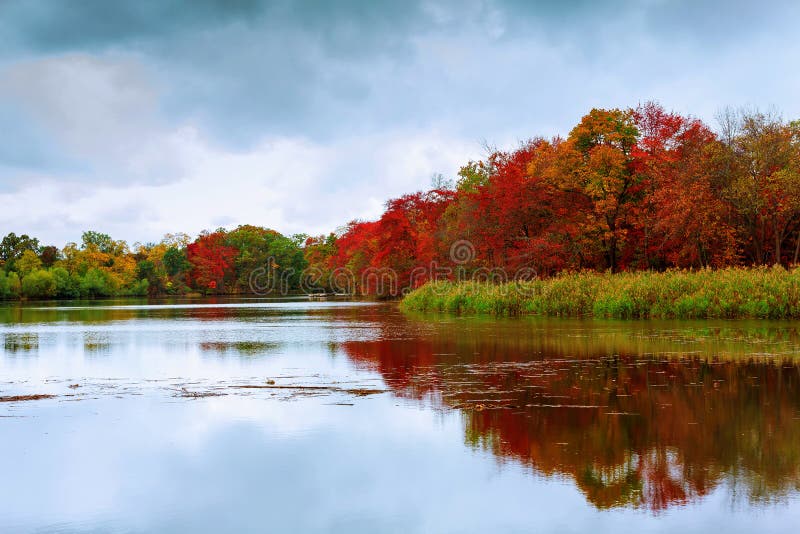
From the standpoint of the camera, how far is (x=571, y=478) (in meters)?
6.30

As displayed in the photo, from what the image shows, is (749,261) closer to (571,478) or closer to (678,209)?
(678,209)

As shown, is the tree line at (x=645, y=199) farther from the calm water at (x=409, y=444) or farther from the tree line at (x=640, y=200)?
the calm water at (x=409, y=444)

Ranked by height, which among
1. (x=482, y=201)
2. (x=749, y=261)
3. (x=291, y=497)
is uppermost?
(x=482, y=201)

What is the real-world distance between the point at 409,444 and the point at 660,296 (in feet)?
72.3

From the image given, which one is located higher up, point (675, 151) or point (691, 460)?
point (675, 151)

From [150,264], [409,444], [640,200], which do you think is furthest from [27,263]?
[409,444]

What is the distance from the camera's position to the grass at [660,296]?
25688 mm

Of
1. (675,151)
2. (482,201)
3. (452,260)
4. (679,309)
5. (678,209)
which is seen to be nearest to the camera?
(679,309)

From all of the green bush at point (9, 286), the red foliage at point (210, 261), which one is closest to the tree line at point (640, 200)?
the green bush at point (9, 286)

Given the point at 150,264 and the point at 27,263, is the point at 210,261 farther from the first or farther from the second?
the point at 27,263

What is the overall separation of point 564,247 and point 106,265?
294 ft

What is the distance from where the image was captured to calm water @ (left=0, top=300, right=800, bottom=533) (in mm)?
5574

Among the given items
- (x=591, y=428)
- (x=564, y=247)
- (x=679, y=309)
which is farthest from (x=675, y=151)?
(x=591, y=428)

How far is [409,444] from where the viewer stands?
25.4ft
